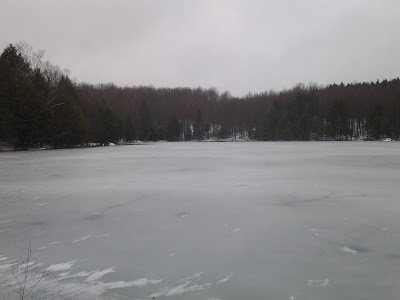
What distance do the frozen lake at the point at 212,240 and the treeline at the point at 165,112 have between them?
108ft

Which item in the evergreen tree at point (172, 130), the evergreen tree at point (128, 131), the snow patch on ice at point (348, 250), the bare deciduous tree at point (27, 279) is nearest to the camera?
the bare deciduous tree at point (27, 279)

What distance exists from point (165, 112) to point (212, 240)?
121641 mm

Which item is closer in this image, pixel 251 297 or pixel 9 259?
pixel 251 297

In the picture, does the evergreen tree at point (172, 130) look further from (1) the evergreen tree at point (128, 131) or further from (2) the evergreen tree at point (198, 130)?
(1) the evergreen tree at point (128, 131)

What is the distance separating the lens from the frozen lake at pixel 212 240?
394 centimetres

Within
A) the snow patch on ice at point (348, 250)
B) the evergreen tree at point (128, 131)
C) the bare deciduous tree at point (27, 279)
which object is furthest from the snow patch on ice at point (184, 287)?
the evergreen tree at point (128, 131)

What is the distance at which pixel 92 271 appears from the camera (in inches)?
173

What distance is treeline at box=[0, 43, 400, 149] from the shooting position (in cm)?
3969

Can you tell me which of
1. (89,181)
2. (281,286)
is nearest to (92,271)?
(281,286)

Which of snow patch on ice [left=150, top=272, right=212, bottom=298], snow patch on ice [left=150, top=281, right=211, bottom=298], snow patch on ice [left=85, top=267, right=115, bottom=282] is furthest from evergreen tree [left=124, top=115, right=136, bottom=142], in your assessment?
snow patch on ice [left=150, top=281, right=211, bottom=298]

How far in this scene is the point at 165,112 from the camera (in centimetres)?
12569

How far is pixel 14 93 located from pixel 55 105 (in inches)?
275

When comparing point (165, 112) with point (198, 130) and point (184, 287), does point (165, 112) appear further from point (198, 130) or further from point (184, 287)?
point (184, 287)

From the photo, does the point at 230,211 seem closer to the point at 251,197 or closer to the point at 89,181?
the point at 251,197
